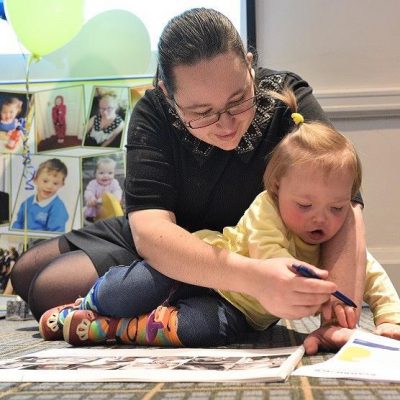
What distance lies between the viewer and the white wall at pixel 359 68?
206 cm

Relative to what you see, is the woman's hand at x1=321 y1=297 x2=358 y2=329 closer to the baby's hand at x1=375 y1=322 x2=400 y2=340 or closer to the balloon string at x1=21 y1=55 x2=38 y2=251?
the baby's hand at x1=375 y1=322 x2=400 y2=340

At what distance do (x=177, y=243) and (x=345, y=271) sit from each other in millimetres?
262

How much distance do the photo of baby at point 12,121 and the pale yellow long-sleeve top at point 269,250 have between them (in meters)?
1.35

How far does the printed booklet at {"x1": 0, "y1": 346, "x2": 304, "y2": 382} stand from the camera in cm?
67

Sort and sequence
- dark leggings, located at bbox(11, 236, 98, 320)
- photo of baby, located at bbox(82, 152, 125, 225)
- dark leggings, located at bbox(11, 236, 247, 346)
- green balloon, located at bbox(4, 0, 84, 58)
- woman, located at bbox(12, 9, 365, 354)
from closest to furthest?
1. woman, located at bbox(12, 9, 365, 354)
2. dark leggings, located at bbox(11, 236, 247, 346)
3. dark leggings, located at bbox(11, 236, 98, 320)
4. green balloon, located at bbox(4, 0, 84, 58)
5. photo of baby, located at bbox(82, 152, 125, 225)

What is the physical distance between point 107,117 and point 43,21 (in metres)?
0.42

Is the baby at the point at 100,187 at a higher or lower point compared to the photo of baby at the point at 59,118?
lower

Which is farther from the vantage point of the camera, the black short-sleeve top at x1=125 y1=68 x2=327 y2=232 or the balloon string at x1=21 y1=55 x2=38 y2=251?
the balloon string at x1=21 y1=55 x2=38 y2=251

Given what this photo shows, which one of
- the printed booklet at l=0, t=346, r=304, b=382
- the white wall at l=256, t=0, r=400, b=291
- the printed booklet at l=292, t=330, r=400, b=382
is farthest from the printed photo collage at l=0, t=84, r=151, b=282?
the printed booklet at l=292, t=330, r=400, b=382

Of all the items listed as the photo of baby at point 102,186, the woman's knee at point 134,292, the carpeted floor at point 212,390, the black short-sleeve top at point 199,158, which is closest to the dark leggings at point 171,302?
the woman's knee at point 134,292

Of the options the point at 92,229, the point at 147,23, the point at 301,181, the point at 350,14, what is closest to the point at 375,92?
the point at 350,14

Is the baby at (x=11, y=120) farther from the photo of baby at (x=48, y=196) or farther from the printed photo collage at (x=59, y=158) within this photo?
the photo of baby at (x=48, y=196)

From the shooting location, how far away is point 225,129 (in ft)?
3.34

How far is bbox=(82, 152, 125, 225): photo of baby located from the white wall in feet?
2.07
